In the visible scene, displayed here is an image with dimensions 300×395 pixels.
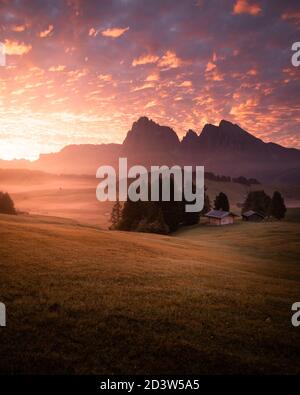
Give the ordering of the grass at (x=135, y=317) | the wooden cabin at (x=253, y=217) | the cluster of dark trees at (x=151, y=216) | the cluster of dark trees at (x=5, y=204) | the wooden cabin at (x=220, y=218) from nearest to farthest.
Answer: the grass at (x=135, y=317) → the cluster of dark trees at (x=151, y=216) → the cluster of dark trees at (x=5, y=204) → the wooden cabin at (x=220, y=218) → the wooden cabin at (x=253, y=217)

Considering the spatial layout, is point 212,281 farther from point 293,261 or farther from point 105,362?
point 293,261

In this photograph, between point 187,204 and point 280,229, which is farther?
point 187,204

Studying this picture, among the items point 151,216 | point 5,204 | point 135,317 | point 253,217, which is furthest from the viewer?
point 253,217

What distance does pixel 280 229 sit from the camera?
6912 cm

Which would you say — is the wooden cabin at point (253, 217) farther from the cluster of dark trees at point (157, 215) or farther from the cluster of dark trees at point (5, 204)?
the cluster of dark trees at point (5, 204)

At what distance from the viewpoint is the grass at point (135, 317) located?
442 inches

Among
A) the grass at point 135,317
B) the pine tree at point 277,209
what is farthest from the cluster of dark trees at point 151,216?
the grass at point 135,317

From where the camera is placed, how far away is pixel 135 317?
14.3m

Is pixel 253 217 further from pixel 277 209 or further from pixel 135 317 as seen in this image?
pixel 135 317

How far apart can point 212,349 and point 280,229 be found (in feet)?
210

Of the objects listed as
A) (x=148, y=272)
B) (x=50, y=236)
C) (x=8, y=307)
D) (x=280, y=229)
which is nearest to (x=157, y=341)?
(x=8, y=307)

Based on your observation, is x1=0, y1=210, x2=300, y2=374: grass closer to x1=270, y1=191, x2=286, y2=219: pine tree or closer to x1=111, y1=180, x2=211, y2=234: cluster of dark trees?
x1=111, y1=180, x2=211, y2=234: cluster of dark trees

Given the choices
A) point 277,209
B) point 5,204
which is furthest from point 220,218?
point 5,204
